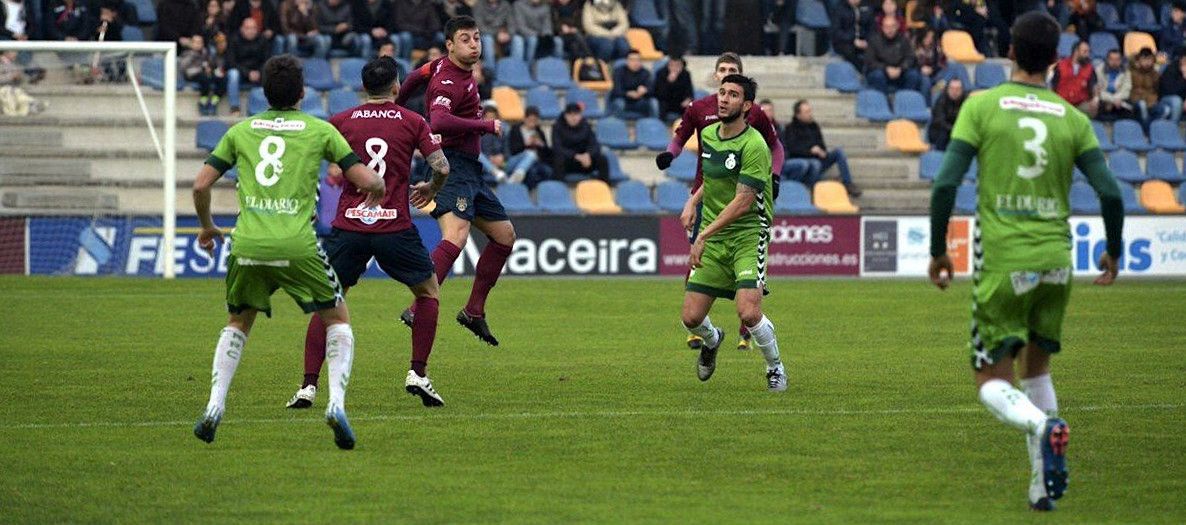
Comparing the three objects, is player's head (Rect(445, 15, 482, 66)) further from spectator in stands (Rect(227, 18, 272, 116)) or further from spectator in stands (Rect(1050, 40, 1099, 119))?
spectator in stands (Rect(1050, 40, 1099, 119))

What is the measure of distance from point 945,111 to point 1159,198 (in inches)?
157

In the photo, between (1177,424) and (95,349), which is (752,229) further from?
(95,349)

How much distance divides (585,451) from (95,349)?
6.96 meters

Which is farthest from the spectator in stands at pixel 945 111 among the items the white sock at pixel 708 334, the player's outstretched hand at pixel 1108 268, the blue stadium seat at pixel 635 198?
the player's outstretched hand at pixel 1108 268

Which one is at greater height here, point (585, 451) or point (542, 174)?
point (585, 451)

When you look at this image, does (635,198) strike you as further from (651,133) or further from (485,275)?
(485,275)

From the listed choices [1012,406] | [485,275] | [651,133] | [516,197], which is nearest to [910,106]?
[651,133]

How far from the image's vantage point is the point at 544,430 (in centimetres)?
1015

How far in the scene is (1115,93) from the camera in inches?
1313

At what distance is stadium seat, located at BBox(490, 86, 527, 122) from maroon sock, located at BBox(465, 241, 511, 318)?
16122mm

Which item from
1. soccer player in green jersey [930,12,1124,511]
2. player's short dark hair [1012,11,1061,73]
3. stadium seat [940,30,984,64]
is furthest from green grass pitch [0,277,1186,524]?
stadium seat [940,30,984,64]

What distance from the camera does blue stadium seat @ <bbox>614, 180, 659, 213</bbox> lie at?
29.2 metres

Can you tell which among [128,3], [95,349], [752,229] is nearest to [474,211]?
[752,229]

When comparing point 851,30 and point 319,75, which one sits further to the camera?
point 851,30
